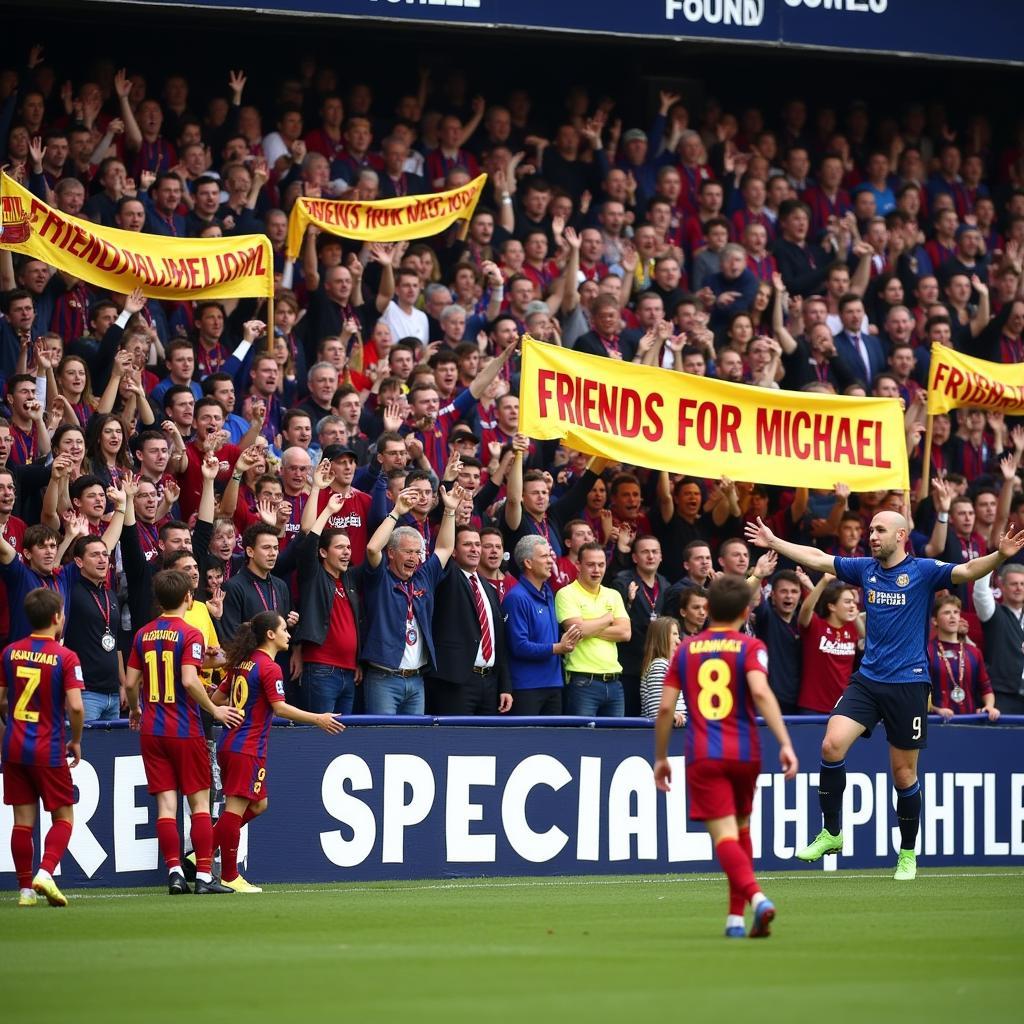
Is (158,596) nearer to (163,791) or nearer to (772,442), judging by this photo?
(163,791)

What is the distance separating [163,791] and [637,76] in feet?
48.7

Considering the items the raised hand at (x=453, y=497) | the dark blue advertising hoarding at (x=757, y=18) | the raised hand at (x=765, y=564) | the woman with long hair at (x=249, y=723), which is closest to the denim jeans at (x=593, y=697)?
the raised hand at (x=765, y=564)

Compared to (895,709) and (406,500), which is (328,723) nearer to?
(406,500)

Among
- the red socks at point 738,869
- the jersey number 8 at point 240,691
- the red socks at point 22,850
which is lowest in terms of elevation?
the red socks at point 22,850

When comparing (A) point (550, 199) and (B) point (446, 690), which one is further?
(A) point (550, 199)

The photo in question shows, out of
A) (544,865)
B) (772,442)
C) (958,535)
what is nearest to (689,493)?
(772,442)

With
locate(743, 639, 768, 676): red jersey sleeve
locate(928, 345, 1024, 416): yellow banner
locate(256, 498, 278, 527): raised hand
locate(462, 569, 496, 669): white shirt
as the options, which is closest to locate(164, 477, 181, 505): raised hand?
locate(256, 498, 278, 527): raised hand

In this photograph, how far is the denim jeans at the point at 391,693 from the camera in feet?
51.0

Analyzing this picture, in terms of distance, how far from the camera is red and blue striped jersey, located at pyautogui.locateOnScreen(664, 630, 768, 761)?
9.84 meters

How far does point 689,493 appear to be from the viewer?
1833 cm

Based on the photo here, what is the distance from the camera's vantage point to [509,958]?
8.94m

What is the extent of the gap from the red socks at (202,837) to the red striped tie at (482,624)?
364 centimetres

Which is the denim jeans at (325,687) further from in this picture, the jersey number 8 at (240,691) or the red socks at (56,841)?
the red socks at (56,841)

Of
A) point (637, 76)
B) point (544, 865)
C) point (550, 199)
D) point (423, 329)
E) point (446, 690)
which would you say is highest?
point (637, 76)
